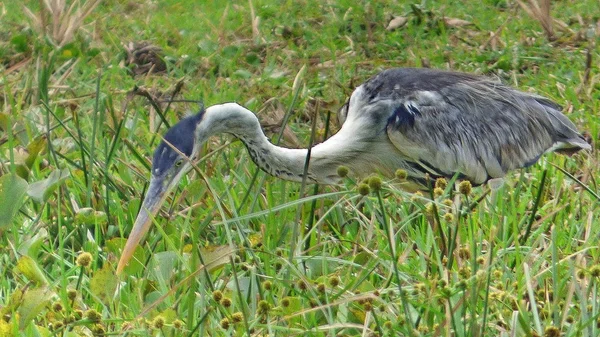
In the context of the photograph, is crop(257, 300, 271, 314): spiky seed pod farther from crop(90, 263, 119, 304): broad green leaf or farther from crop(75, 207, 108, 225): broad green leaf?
crop(75, 207, 108, 225): broad green leaf

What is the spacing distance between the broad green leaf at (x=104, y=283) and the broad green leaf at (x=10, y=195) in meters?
0.53

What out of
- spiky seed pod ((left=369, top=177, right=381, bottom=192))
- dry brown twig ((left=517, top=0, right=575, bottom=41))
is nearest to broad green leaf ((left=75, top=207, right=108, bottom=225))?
spiky seed pod ((left=369, top=177, right=381, bottom=192))

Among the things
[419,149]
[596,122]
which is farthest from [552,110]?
[419,149]

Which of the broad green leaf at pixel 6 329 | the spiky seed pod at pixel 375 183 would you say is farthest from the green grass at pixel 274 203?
the spiky seed pod at pixel 375 183

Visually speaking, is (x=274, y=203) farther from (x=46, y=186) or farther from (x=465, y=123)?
(x=465, y=123)

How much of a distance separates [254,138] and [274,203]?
0.35 meters

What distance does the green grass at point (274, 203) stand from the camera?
8.67ft

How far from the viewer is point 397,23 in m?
7.02

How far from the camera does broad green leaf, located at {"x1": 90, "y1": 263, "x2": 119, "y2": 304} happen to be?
2881mm

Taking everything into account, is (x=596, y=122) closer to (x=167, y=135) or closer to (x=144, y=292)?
(x=167, y=135)

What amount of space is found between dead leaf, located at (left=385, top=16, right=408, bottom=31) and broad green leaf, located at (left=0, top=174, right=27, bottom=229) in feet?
13.3

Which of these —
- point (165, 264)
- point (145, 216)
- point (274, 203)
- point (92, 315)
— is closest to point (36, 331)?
point (92, 315)

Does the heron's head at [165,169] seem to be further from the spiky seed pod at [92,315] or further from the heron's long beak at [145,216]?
the spiky seed pod at [92,315]

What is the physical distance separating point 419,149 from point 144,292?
1915 millimetres
